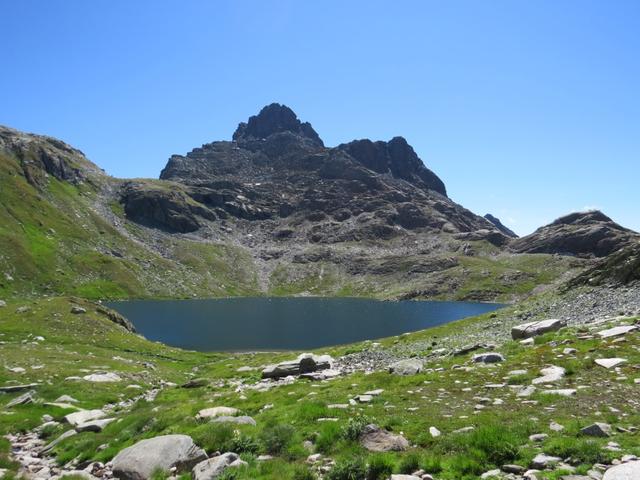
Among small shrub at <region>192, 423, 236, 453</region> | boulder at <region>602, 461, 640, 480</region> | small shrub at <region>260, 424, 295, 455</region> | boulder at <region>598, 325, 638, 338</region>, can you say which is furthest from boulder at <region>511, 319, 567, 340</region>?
small shrub at <region>192, 423, 236, 453</region>

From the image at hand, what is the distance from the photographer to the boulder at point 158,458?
45.7 ft

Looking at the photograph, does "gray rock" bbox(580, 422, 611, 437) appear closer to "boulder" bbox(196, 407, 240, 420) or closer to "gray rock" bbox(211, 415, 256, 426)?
"gray rock" bbox(211, 415, 256, 426)

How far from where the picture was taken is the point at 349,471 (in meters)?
11.6

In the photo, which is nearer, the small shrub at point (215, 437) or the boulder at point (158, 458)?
the boulder at point (158, 458)

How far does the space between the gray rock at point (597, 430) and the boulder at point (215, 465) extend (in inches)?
383

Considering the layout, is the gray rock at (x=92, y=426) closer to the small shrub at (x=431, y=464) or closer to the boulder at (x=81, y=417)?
the boulder at (x=81, y=417)

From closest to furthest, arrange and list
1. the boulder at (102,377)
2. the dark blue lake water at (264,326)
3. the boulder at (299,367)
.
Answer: the boulder at (299,367), the boulder at (102,377), the dark blue lake water at (264,326)

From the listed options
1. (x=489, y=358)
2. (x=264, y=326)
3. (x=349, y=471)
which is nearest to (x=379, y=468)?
(x=349, y=471)

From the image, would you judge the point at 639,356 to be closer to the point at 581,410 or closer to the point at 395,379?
the point at 581,410

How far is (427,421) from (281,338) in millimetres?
98817

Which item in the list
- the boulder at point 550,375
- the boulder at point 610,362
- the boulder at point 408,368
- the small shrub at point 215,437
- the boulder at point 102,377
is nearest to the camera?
the small shrub at point 215,437

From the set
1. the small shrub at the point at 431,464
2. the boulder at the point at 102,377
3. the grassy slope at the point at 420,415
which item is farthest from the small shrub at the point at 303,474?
the boulder at the point at 102,377

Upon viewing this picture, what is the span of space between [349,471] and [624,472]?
249 inches

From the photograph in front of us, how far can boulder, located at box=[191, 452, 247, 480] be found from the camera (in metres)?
12.6
